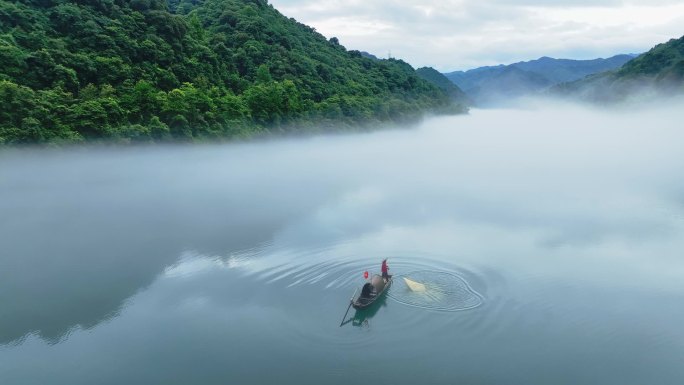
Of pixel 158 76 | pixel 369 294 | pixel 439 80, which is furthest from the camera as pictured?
pixel 439 80

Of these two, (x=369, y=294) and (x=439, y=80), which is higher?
(x=439, y=80)

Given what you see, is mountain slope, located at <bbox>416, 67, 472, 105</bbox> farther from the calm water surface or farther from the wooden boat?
the wooden boat

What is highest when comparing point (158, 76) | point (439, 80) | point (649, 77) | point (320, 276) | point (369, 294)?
point (439, 80)

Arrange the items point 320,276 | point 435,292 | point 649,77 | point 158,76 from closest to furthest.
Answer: point 435,292 → point 320,276 → point 158,76 → point 649,77

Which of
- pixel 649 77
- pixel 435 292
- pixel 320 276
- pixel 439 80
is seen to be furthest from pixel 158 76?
pixel 439 80

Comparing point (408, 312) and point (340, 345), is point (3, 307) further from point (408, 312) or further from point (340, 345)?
point (408, 312)

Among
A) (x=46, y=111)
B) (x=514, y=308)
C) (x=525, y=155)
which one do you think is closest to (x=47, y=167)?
(x=46, y=111)

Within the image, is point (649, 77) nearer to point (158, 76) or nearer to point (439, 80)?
point (439, 80)
